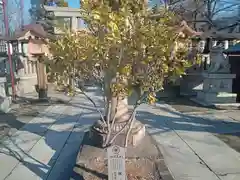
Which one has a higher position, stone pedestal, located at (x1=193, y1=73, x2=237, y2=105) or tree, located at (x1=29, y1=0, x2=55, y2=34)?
tree, located at (x1=29, y1=0, x2=55, y2=34)

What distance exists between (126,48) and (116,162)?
122 cm

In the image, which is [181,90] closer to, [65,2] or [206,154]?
[206,154]

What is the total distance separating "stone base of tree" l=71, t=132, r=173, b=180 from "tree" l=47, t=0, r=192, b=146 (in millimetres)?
949

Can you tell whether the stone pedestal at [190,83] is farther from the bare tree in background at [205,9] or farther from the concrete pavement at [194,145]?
the bare tree in background at [205,9]

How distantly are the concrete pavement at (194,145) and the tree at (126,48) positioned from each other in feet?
4.84

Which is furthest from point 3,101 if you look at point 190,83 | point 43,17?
point 43,17

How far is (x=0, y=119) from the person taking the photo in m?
6.70

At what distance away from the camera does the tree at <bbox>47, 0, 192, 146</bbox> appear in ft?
7.73

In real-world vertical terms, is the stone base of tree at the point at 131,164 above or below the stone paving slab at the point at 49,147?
above

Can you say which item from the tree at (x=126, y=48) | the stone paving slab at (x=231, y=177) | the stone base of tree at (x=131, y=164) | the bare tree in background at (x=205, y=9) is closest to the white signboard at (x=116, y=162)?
the stone base of tree at (x=131, y=164)

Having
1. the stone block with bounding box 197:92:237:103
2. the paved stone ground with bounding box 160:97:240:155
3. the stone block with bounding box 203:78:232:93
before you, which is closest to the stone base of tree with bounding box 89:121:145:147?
the paved stone ground with bounding box 160:97:240:155

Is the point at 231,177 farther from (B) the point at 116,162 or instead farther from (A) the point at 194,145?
(B) the point at 116,162

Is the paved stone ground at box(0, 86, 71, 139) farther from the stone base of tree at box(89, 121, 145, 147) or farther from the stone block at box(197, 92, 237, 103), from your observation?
the stone block at box(197, 92, 237, 103)

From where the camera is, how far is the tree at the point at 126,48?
7.73ft
